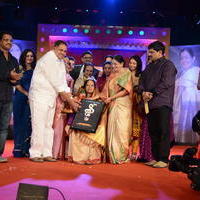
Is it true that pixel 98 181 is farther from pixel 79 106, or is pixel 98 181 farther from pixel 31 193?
pixel 79 106

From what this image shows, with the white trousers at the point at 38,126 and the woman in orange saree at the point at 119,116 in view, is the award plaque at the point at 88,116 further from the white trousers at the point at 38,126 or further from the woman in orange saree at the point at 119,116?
the white trousers at the point at 38,126

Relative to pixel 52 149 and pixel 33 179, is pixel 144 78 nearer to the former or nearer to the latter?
pixel 52 149

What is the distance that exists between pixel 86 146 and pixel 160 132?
102 centimetres

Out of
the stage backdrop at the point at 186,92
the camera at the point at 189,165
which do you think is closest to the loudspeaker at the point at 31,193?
the camera at the point at 189,165

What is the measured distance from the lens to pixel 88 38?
866 cm

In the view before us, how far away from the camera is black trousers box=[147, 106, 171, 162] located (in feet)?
15.8

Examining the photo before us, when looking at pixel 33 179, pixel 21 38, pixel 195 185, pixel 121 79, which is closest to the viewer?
pixel 195 185

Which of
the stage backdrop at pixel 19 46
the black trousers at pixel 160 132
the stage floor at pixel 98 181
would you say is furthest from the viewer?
the stage backdrop at pixel 19 46

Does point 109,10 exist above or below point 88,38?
above

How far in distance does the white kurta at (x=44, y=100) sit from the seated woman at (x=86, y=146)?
302 millimetres

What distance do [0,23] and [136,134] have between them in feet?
17.4

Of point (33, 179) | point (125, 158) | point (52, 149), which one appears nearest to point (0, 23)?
point (52, 149)

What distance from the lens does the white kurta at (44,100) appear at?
4863 millimetres

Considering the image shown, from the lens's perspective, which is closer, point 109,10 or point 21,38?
point 109,10
